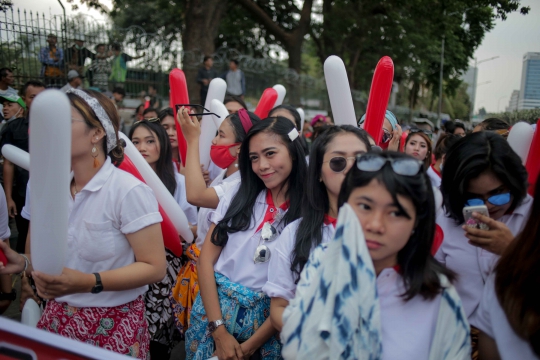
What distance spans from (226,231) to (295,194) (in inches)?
15.5

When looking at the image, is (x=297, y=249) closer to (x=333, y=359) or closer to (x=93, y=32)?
(x=333, y=359)

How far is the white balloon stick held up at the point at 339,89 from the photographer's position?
2697 mm

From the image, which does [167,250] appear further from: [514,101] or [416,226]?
[514,101]

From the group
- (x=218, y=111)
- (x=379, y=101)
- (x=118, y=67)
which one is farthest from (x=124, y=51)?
(x=379, y=101)

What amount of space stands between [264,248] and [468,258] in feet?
2.89

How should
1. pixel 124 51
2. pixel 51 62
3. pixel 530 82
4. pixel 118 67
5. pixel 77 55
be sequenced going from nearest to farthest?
pixel 530 82 < pixel 51 62 < pixel 77 55 < pixel 118 67 < pixel 124 51

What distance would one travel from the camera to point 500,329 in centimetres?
140

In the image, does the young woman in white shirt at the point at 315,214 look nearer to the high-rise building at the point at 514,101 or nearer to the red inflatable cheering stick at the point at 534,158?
the red inflatable cheering stick at the point at 534,158

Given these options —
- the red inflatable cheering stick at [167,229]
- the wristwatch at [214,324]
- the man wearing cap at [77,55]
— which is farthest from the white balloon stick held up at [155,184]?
the man wearing cap at [77,55]

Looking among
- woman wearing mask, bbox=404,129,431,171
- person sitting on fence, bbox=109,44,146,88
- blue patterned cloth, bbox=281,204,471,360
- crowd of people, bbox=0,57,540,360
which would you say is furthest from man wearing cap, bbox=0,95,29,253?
person sitting on fence, bbox=109,44,146,88

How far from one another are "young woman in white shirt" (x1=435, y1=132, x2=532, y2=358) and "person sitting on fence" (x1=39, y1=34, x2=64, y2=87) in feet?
27.9

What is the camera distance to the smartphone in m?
1.63

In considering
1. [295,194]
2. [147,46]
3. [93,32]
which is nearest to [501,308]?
[295,194]

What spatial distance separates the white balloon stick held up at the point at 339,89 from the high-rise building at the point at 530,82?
4.11 feet
